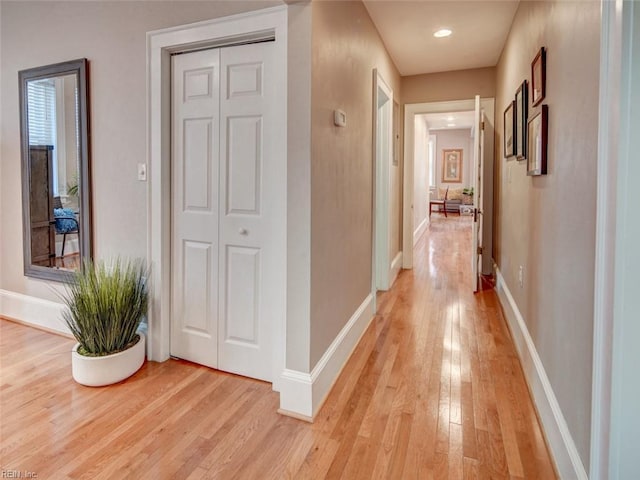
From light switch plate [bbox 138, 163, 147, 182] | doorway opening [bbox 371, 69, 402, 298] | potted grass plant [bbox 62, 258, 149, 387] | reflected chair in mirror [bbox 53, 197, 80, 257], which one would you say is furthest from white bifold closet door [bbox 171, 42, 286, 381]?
doorway opening [bbox 371, 69, 402, 298]

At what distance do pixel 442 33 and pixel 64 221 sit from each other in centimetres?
353

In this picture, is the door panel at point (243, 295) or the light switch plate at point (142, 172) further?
the light switch plate at point (142, 172)

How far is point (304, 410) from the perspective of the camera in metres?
1.99

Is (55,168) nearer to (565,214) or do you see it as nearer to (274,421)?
(274,421)

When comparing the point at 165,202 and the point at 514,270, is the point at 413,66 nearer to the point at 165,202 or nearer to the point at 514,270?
the point at 514,270

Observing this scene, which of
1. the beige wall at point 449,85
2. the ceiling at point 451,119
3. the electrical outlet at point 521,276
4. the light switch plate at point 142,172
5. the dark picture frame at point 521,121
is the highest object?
the ceiling at point 451,119

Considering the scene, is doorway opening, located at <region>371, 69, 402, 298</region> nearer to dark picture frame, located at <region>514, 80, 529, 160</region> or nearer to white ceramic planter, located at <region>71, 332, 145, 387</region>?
dark picture frame, located at <region>514, 80, 529, 160</region>

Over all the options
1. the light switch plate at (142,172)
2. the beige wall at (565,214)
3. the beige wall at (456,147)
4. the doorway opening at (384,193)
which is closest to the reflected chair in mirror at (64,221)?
the light switch plate at (142,172)

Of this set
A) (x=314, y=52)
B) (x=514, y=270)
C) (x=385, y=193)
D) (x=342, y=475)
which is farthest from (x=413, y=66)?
(x=342, y=475)

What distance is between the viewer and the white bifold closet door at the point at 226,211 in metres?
2.18

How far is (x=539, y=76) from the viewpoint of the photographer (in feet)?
7.16

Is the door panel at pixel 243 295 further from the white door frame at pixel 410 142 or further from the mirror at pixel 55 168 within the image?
the white door frame at pixel 410 142

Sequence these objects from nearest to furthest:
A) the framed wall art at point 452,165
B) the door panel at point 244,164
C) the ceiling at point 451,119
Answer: the door panel at point 244,164, the ceiling at point 451,119, the framed wall art at point 452,165

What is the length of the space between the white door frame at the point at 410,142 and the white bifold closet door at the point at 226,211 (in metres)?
3.28
